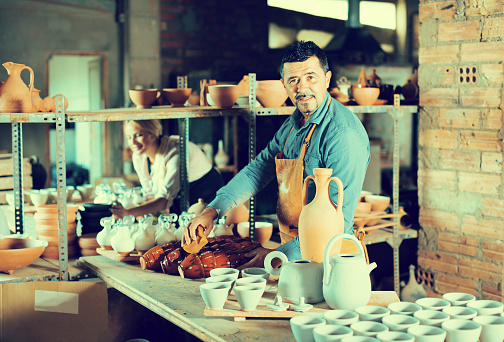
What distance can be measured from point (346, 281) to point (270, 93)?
1793 mm

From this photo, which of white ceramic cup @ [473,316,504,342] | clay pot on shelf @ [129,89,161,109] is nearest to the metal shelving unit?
clay pot on shelf @ [129,89,161,109]

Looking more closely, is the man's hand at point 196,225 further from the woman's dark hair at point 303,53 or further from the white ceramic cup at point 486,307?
the white ceramic cup at point 486,307

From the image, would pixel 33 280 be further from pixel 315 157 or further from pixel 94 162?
pixel 94 162

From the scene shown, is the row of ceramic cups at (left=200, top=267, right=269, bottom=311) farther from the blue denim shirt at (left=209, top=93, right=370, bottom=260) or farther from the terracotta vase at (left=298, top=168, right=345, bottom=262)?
the blue denim shirt at (left=209, top=93, right=370, bottom=260)

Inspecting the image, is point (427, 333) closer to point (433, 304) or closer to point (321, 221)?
point (433, 304)

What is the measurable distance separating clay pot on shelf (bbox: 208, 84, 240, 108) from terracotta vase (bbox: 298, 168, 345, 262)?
1.25m

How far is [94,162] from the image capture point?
9.07 metres

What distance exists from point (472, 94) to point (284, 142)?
1.29 m

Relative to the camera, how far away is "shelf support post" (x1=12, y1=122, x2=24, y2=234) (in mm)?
3282

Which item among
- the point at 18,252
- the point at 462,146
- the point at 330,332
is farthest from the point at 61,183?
the point at 462,146

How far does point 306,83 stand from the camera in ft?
9.80

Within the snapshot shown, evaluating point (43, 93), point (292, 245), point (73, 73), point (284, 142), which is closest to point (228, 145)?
point (43, 93)

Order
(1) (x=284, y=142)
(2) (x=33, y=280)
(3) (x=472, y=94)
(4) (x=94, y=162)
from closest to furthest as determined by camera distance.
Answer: (2) (x=33, y=280) < (1) (x=284, y=142) < (3) (x=472, y=94) < (4) (x=94, y=162)

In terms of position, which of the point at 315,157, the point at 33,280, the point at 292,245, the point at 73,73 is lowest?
the point at 33,280
